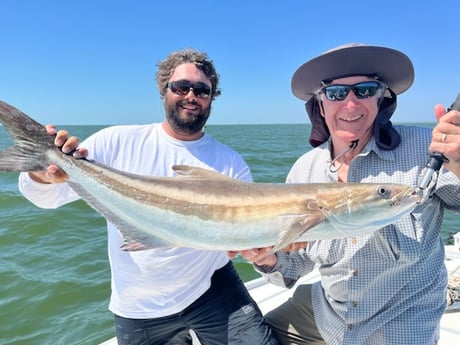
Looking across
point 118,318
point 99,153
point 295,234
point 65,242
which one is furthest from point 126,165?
point 65,242

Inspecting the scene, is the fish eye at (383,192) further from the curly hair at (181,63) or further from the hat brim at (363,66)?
the curly hair at (181,63)

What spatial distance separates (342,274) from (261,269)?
703 millimetres

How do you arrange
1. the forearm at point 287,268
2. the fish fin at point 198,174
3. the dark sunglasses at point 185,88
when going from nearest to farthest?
the fish fin at point 198,174
the forearm at point 287,268
the dark sunglasses at point 185,88

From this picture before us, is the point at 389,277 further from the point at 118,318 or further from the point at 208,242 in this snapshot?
the point at 118,318

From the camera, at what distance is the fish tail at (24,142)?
2707 mm

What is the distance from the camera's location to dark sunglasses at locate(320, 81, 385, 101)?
2.90 meters

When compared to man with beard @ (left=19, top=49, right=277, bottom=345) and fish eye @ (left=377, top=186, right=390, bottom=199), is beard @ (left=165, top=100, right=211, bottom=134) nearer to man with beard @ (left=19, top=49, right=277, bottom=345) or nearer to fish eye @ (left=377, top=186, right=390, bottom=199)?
man with beard @ (left=19, top=49, right=277, bottom=345)

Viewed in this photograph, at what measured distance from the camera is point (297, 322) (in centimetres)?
354

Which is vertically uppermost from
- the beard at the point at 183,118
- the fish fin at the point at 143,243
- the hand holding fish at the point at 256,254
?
the beard at the point at 183,118

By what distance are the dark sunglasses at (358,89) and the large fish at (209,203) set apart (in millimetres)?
782

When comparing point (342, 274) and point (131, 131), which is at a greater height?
point (131, 131)

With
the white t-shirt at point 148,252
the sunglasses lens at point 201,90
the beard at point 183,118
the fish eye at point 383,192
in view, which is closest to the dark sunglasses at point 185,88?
the sunglasses lens at point 201,90

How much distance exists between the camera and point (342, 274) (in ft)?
9.42

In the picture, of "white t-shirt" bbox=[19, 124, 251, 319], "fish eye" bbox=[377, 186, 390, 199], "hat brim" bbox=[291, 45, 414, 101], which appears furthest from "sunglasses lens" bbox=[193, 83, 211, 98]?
"fish eye" bbox=[377, 186, 390, 199]
